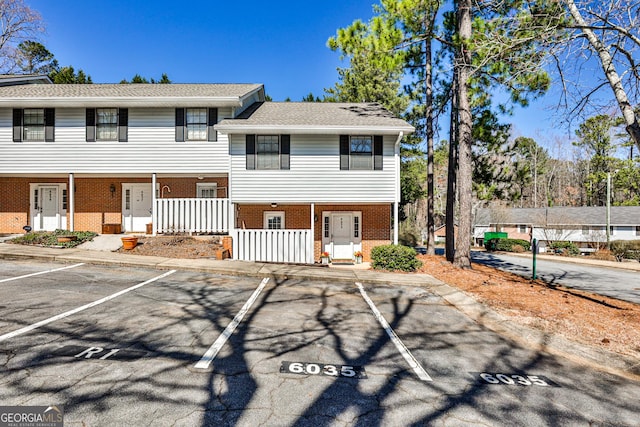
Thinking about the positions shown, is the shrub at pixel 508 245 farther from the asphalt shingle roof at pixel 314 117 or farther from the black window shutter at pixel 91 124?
the black window shutter at pixel 91 124

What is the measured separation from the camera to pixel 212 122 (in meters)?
12.9

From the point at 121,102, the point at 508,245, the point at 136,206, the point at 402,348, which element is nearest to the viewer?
the point at 402,348

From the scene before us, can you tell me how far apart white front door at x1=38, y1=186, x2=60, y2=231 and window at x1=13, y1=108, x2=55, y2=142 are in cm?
248

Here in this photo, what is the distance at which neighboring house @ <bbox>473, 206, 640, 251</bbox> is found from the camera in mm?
28609

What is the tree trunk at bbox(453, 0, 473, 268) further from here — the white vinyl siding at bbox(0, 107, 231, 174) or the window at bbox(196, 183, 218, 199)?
the window at bbox(196, 183, 218, 199)

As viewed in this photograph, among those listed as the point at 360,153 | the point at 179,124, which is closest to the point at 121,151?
the point at 179,124

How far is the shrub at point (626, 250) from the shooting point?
779 inches

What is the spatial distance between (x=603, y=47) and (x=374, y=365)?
27.1 ft

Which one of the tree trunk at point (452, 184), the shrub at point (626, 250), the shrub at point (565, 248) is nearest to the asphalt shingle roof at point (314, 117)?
the tree trunk at point (452, 184)

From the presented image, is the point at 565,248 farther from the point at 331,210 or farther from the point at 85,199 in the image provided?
the point at 85,199

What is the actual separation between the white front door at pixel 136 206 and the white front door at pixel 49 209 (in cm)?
320

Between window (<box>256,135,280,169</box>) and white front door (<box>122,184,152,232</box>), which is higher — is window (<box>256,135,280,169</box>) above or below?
above

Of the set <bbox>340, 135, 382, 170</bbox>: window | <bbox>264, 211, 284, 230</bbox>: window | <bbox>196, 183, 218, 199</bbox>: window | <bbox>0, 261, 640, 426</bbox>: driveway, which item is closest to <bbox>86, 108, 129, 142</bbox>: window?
<bbox>196, 183, 218, 199</bbox>: window

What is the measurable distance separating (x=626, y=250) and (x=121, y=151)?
30652 mm
